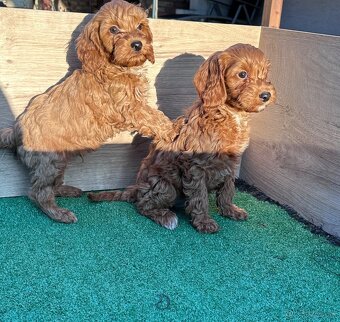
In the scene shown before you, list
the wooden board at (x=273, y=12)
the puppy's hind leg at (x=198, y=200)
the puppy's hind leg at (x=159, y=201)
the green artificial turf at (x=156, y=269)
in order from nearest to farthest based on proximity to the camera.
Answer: the green artificial turf at (x=156, y=269) < the puppy's hind leg at (x=198, y=200) < the puppy's hind leg at (x=159, y=201) < the wooden board at (x=273, y=12)

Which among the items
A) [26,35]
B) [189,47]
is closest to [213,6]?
[189,47]

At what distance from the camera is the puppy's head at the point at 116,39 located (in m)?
3.16

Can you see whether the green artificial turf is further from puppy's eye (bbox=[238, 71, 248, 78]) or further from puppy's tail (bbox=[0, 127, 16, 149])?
puppy's eye (bbox=[238, 71, 248, 78])

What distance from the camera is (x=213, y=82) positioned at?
10.4 ft

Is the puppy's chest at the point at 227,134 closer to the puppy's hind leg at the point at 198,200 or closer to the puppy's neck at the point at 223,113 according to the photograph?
the puppy's neck at the point at 223,113

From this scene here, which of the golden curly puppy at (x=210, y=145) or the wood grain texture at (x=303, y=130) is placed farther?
the wood grain texture at (x=303, y=130)

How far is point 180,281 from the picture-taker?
282cm

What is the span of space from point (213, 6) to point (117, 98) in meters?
7.73

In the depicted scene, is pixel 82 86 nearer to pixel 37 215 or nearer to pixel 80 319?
pixel 37 215

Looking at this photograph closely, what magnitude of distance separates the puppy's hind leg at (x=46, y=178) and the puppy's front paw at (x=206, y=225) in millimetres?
1024

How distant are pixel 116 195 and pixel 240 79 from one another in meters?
1.59

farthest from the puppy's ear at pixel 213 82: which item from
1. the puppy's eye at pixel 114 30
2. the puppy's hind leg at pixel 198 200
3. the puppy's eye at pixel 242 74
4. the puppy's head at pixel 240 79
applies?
the puppy's eye at pixel 114 30

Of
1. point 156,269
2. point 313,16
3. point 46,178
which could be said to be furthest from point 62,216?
point 313,16

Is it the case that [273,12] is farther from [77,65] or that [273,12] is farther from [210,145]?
[77,65]
